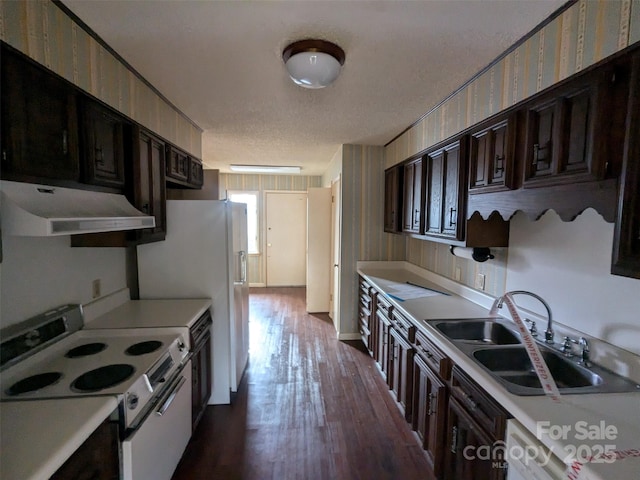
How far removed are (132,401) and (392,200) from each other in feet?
9.89

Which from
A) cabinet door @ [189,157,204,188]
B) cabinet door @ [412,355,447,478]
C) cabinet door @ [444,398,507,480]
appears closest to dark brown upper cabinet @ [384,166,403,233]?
cabinet door @ [412,355,447,478]

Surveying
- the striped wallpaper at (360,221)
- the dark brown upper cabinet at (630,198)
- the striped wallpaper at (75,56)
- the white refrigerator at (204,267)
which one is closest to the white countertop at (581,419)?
the dark brown upper cabinet at (630,198)

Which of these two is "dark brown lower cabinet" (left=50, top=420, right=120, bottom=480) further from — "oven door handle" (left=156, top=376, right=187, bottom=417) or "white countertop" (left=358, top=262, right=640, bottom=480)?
"white countertop" (left=358, top=262, right=640, bottom=480)

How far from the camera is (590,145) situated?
1125mm

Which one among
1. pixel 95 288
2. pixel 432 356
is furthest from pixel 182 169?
pixel 432 356

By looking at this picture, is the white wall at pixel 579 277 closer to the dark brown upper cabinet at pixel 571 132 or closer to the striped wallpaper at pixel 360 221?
the dark brown upper cabinet at pixel 571 132

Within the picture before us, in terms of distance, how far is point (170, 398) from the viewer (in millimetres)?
1593

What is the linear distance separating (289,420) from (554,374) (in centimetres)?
182

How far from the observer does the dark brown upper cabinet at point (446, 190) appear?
203 centimetres

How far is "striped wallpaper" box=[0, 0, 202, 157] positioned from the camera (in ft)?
3.79

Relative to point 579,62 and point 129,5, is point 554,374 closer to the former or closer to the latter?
point 579,62

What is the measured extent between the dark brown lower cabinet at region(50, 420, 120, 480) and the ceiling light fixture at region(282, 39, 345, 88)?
74.3 inches

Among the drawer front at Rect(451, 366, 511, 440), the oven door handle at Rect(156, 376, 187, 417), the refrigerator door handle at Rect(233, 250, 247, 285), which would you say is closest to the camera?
the drawer front at Rect(451, 366, 511, 440)

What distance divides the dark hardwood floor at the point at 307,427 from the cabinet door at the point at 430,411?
6.2 inches
